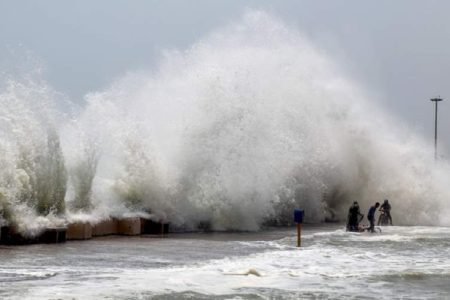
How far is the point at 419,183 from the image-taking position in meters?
32.7

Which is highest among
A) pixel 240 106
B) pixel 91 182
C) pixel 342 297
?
pixel 240 106

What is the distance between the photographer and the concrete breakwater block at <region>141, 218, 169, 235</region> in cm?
1992

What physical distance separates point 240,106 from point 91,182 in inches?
281

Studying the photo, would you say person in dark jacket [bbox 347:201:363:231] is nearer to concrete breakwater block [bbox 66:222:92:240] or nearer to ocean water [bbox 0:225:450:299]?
ocean water [bbox 0:225:450:299]

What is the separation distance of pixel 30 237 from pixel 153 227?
555 centimetres

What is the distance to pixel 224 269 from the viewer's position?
1181 cm

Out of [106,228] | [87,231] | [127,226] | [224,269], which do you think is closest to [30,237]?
[87,231]

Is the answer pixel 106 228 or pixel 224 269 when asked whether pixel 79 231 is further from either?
pixel 224 269

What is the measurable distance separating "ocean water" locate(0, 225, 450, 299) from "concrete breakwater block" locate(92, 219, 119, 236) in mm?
495

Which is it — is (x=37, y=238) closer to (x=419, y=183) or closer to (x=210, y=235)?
(x=210, y=235)

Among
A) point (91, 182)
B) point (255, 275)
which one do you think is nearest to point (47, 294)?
point (255, 275)

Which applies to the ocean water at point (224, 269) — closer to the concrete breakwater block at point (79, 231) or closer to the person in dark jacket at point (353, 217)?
the concrete breakwater block at point (79, 231)

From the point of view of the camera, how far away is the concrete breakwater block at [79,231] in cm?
1662

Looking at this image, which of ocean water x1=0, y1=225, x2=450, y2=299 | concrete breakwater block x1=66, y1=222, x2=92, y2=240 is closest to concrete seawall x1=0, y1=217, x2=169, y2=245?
concrete breakwater block x1=66, y1=222, x2=92, y2=240
